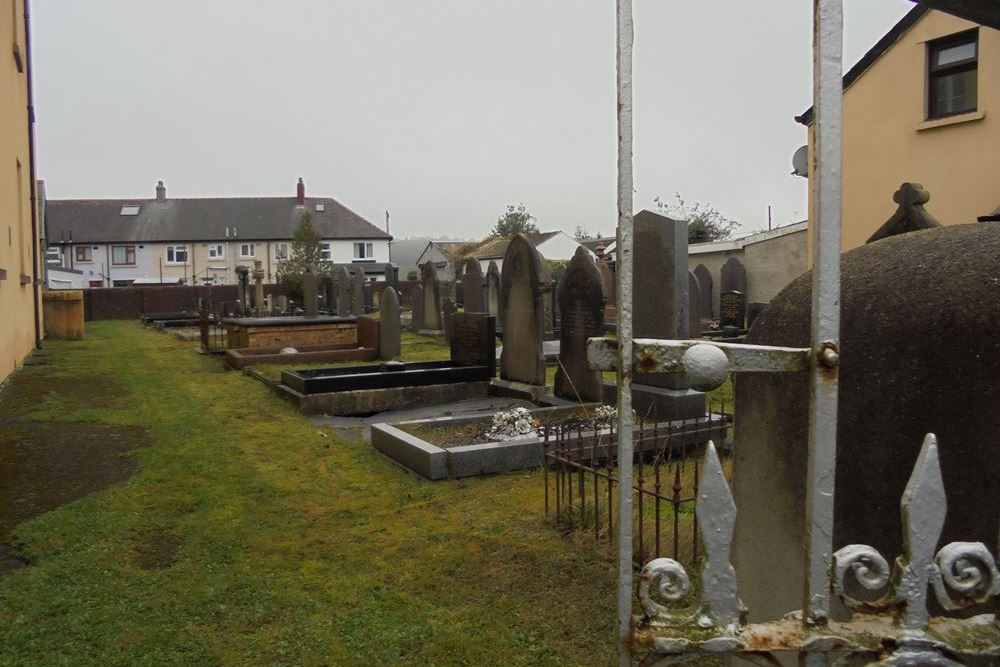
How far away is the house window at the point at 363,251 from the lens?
6081cm

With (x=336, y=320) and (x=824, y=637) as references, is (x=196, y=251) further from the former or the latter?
(x=824, y=637)

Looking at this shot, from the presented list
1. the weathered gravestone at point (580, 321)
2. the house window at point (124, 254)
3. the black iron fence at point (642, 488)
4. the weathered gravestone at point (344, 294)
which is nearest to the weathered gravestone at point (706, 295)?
the weathered gravestone at point (344, 294)

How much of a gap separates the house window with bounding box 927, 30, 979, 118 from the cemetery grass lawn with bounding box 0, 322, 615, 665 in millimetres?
12576

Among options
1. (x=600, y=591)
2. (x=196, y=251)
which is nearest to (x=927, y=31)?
(x=600, y=591)

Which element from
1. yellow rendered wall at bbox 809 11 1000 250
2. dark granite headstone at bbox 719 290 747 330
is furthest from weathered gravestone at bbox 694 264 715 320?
yellow rendered wall at bbox 809 11 1000 250

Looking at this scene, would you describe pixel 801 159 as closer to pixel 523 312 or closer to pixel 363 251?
pixel 523 312

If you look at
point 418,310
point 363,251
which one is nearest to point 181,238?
point 363,251

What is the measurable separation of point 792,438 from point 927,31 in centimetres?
1586

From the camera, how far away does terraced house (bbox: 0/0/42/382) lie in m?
13.1

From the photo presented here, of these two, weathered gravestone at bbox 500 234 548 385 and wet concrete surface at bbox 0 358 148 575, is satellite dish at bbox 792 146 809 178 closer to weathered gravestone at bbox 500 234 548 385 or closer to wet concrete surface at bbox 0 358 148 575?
weathered gravestone at bbox 500 234 548 385

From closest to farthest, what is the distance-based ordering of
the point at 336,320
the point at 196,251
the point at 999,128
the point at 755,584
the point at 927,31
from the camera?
1. the point at 755,584
2. the point at 999,128
3. the point at 927,31
4. the point at 336,320
5. the point at 196,251

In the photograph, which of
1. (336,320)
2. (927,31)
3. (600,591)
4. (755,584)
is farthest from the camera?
(336,320)

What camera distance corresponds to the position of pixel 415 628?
400 cm

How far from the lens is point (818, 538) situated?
1.56 m
